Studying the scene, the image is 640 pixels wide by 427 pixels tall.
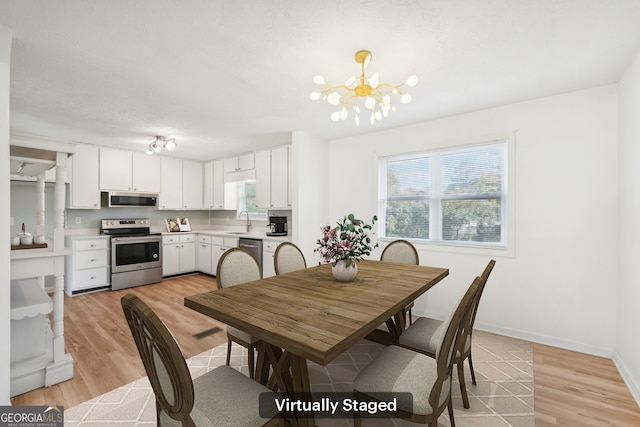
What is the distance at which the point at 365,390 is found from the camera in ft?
4.49

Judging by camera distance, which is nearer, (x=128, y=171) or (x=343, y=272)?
(x=343, y=272)

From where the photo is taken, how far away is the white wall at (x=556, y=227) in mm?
2535

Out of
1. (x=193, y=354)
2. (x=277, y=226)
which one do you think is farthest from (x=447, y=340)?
(x=277, y=226)

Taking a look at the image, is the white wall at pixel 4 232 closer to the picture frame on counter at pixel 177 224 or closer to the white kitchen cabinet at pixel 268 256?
the white kitchen cabinet at pixel 268 256

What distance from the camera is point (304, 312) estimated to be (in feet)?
4.83

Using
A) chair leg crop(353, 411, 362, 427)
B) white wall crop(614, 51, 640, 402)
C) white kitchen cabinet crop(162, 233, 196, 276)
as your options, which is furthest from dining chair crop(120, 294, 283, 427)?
white kitchen cabinet crop(162, 233, 196, 276)

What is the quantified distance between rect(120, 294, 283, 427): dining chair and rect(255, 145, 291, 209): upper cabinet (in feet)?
10.5

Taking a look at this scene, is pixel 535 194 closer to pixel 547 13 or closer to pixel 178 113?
pixel 547 13

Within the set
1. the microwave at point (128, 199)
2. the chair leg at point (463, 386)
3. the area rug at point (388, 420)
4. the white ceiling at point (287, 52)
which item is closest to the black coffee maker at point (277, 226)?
the white ceiling at point (287, 52)

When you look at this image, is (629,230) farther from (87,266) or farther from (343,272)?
(87,266)

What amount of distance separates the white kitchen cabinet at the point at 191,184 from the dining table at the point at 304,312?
170 inches

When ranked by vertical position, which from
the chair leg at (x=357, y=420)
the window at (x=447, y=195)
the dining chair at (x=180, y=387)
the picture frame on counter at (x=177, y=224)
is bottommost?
the chair leg at (x=357, y=420)

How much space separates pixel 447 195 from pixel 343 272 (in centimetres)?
204

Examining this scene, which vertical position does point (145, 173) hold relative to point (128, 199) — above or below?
above
